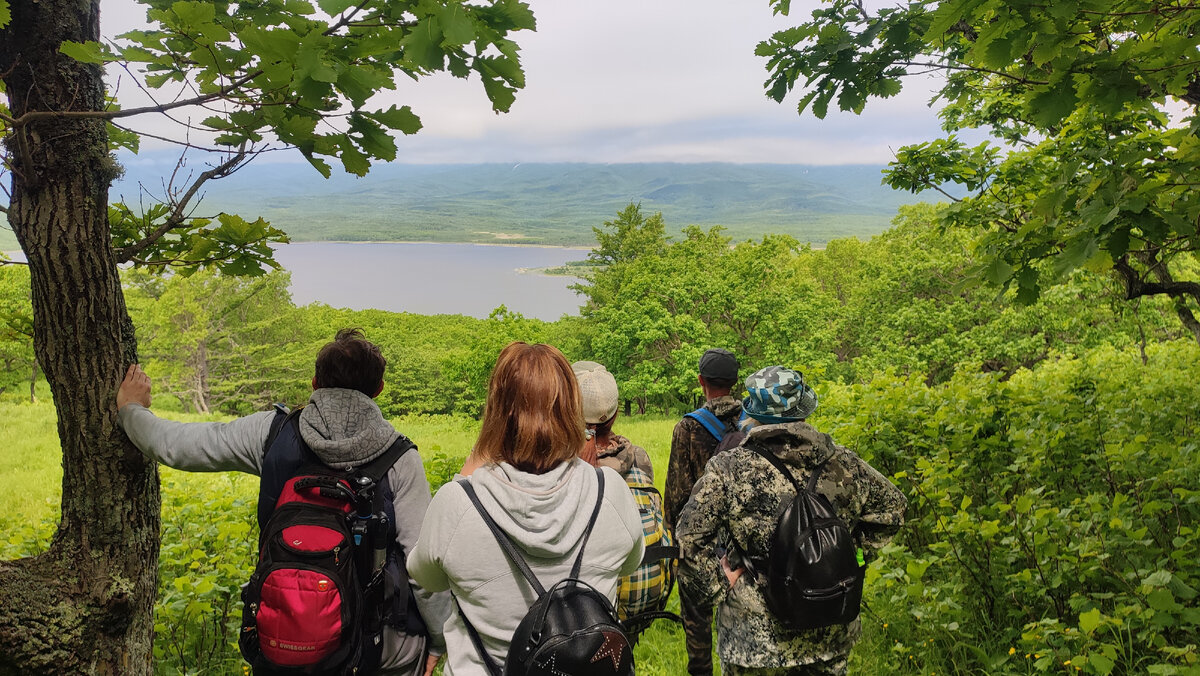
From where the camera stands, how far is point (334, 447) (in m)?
2.26

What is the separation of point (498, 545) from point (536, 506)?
0.49ft

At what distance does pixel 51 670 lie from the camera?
232cm

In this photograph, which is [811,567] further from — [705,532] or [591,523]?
[591,523]

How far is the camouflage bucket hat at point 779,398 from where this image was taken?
8.38 ft

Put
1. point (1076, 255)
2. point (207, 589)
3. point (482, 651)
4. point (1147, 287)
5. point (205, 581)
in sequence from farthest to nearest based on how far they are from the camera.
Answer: point (1147, 287) → point (205, 581) → point (207, 589) → point (1076, 255) → point (482, 651)

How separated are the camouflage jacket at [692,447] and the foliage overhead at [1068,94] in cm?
172

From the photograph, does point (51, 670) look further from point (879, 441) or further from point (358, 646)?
point (879, 441)

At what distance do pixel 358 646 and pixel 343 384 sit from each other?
936 mm

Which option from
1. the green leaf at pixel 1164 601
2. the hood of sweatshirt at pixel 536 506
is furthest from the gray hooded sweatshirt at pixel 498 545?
the green leaf at pixel 1164 601

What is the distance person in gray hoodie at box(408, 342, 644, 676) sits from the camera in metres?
1.77

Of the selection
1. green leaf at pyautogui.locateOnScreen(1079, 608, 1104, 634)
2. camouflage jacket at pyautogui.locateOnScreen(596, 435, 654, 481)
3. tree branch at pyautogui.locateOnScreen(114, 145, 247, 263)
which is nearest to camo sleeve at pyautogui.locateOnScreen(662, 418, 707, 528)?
camouflage jacket at pyautogui.locateOnScreen(596, 435, 654, 481)

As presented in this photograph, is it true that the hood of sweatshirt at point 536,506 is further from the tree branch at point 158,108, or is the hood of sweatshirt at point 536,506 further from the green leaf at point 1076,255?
the green leaf at point 1076,255

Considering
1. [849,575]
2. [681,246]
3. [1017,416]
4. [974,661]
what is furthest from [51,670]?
[681,246]

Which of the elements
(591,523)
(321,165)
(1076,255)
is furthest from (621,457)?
(1076,255)
